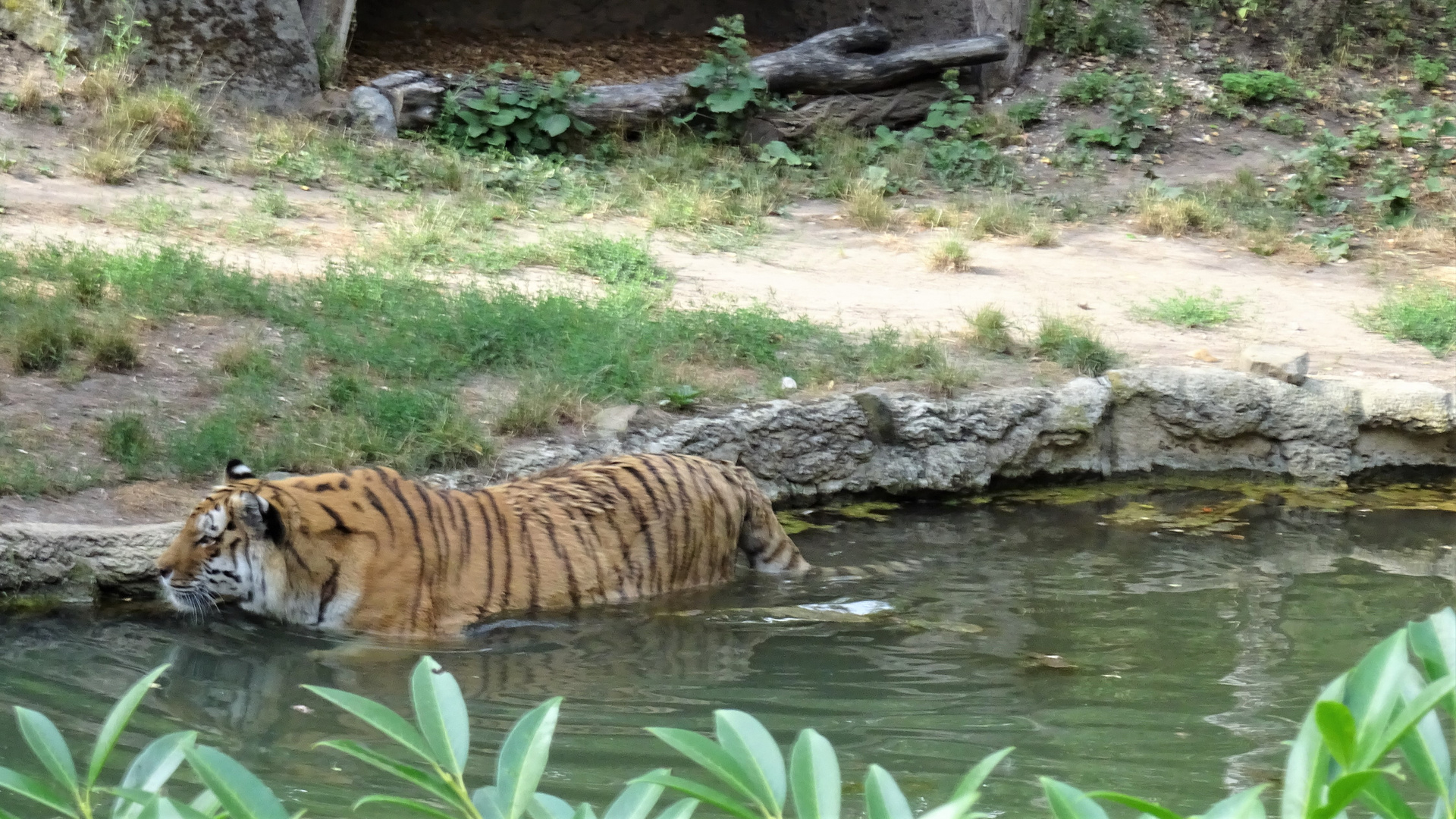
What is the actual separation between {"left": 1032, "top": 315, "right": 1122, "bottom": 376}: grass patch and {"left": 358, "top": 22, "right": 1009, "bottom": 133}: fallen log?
528 centimetres

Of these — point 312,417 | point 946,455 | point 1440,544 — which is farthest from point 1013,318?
point 312,417

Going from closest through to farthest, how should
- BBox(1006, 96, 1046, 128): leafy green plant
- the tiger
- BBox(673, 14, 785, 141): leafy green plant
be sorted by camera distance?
the tiger → BBox(673, 14, 785, 141): leafy green plant → BBox(1006, 96, 1046, 128): leafy green plant

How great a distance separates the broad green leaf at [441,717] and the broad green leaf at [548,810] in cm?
5

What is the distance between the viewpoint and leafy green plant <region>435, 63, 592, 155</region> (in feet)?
36.6

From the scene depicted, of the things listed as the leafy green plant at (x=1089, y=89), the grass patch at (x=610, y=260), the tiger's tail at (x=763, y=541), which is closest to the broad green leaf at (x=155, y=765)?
the tiger's tail at (x=763, y=541)

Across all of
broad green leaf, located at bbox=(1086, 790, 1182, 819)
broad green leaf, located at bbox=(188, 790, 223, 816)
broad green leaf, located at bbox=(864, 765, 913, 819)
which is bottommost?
broad green leaf, located at bbox=(188, 790, 223, 816)

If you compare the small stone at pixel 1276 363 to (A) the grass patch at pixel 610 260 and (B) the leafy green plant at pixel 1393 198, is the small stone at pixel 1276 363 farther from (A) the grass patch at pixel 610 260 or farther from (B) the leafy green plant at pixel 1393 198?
(B) the leafy green plant at pixel 1393 198

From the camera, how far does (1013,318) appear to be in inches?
315

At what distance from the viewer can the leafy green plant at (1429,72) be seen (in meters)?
13.2

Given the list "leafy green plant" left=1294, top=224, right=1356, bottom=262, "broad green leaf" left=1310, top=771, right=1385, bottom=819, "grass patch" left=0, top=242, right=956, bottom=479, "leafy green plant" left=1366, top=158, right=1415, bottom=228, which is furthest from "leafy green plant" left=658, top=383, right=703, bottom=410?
"leafy green plant" left=1366, top=158, right=1415, bottom=228

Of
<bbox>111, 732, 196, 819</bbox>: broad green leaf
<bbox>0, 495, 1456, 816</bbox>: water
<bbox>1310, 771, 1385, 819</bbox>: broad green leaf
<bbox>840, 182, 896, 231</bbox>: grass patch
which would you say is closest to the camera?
<bbox>1310, 771, 1385, 819</bbox>: broad green leaf

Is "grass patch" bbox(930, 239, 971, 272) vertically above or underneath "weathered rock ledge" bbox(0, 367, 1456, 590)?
above

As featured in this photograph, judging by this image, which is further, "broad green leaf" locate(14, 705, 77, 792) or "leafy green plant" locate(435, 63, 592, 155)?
"leafy green plant" locate(435, 63, 592, 155)

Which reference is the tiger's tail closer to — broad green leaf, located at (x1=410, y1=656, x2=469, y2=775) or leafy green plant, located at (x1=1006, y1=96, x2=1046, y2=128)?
broad green leaf, located at (x1=410, y1=656, x2=469, y2=775)
